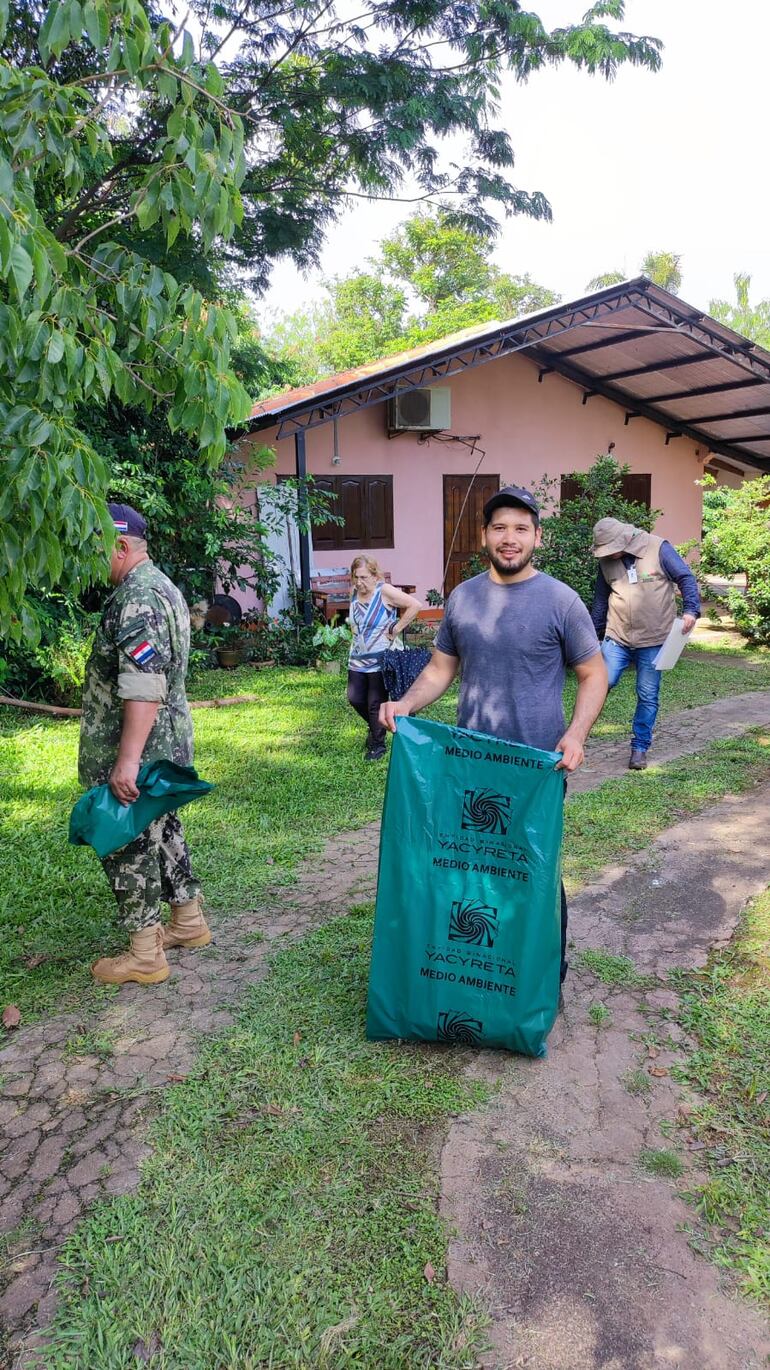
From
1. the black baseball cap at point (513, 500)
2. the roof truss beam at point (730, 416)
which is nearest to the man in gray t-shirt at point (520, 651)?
the black baseball cap at point (513, 500)

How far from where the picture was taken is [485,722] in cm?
303

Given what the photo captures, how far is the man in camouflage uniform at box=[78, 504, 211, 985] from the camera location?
10.4ft

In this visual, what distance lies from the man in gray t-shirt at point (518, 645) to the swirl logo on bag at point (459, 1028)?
906 millimetres

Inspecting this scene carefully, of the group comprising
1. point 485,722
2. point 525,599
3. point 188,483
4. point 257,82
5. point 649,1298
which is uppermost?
point 257,82

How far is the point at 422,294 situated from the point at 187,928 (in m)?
34.7

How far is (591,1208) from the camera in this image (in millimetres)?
2291

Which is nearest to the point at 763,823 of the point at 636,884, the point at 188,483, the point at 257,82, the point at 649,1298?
the point at 636,884

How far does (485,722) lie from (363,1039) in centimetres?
117

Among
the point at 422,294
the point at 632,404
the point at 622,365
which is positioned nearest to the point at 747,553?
the point at 622,365

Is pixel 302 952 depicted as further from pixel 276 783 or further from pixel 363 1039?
pixel 276 783

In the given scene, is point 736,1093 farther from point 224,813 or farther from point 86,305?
point 224,813

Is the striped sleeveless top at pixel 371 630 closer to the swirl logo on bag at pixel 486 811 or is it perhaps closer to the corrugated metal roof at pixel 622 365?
the swirl logo on bag at pixel 486 811

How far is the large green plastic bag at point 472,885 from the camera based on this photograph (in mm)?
2699

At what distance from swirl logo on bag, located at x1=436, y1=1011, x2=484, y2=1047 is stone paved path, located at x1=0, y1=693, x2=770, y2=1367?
85 centimetres
